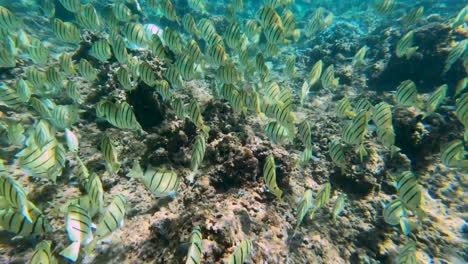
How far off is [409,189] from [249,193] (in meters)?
2.33

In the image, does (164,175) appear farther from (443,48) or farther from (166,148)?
(443,48)

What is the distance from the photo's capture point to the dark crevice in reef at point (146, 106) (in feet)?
18.0

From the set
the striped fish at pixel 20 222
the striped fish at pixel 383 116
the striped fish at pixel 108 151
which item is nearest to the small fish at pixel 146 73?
the striped fish at pixel 108 151

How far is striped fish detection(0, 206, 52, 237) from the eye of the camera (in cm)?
271

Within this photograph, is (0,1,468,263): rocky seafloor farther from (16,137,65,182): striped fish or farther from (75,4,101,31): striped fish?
(75,4,101,31): striped fish

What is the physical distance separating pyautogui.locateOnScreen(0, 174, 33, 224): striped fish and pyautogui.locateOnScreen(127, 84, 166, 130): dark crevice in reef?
2957 mm

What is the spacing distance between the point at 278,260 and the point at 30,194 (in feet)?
12.2

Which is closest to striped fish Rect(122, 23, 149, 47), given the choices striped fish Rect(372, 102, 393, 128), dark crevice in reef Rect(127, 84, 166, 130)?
dark crevice in reef Rect(127, 84, 166, 130)

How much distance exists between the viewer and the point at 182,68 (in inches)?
204

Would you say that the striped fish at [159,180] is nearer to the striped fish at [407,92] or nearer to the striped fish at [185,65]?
the striped fish at [185,65]

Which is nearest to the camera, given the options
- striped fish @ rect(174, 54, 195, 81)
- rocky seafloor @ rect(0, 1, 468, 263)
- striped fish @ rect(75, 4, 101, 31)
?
rocky seafloor @ rect(0, 1, 468, 263)

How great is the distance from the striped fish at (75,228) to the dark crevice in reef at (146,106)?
10.4ft

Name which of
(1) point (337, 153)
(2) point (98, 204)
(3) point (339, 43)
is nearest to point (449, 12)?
(3) point (339, 43)

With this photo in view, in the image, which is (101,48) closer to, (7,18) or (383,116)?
(7,18)
